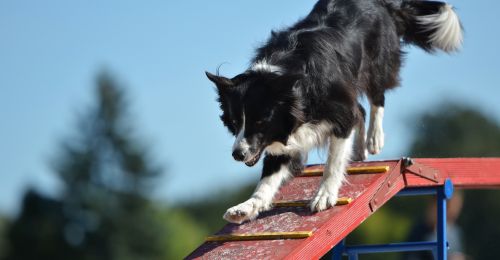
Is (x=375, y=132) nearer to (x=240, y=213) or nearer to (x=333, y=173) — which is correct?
(x=333, y=173)

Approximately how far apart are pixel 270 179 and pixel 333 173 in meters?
0.50

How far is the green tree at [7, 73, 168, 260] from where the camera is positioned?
4581cm

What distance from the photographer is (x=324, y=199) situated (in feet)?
23.6

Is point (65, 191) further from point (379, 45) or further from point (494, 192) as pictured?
point (379, 45)

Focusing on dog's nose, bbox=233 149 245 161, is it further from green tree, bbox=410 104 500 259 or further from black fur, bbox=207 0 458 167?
green tree, bbox=410 104 500 259

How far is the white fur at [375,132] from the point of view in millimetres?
8453

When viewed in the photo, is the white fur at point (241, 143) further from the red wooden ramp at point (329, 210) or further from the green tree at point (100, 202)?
the green tree at point (100, 202)

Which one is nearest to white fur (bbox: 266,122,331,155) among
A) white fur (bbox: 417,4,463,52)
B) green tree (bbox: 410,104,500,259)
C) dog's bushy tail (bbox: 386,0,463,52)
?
dog's bushy tail (bbox: 386,0,463,52)

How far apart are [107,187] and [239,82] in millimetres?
43881

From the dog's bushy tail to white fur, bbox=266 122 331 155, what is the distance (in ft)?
6.09

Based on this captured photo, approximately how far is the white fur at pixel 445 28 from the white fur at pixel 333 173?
2.00 metres

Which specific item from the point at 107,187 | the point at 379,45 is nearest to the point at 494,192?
the point at 107,187

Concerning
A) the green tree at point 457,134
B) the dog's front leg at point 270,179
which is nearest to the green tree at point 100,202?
the green tree at point 457,134

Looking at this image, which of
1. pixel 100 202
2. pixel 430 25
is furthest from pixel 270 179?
pixel 100 202
